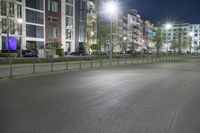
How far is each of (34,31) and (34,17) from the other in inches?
130

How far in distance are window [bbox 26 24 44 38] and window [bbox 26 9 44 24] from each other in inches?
53.8

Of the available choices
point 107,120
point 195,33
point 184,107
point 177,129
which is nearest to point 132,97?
point 184,107

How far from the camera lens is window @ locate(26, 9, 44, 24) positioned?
56.2 metres

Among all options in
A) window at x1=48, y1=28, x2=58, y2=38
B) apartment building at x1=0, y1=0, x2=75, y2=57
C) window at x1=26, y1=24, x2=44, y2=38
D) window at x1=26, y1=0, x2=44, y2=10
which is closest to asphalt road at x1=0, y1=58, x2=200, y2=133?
apartment building at x1=0, y1=0, x2=75, y2=57

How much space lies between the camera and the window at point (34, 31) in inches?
2206

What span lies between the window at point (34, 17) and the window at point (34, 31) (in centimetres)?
137

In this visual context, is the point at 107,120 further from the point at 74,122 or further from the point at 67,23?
the point at 67,23

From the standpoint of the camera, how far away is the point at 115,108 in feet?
24.6

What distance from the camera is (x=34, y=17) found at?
190ft

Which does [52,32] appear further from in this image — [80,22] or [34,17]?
[80,22]

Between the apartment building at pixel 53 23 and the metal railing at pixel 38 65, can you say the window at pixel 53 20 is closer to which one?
the apartment building at pixel 53 23

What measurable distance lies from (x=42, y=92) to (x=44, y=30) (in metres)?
52.5

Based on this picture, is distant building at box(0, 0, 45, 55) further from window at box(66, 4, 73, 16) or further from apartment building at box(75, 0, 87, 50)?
apartment building at box(75, 0, 87, 50)

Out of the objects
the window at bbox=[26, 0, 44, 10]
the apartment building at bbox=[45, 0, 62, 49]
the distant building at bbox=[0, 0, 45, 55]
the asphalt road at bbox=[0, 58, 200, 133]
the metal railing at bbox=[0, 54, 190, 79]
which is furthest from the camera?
the apartment building at bbox=[45, 0, 62, 49]
